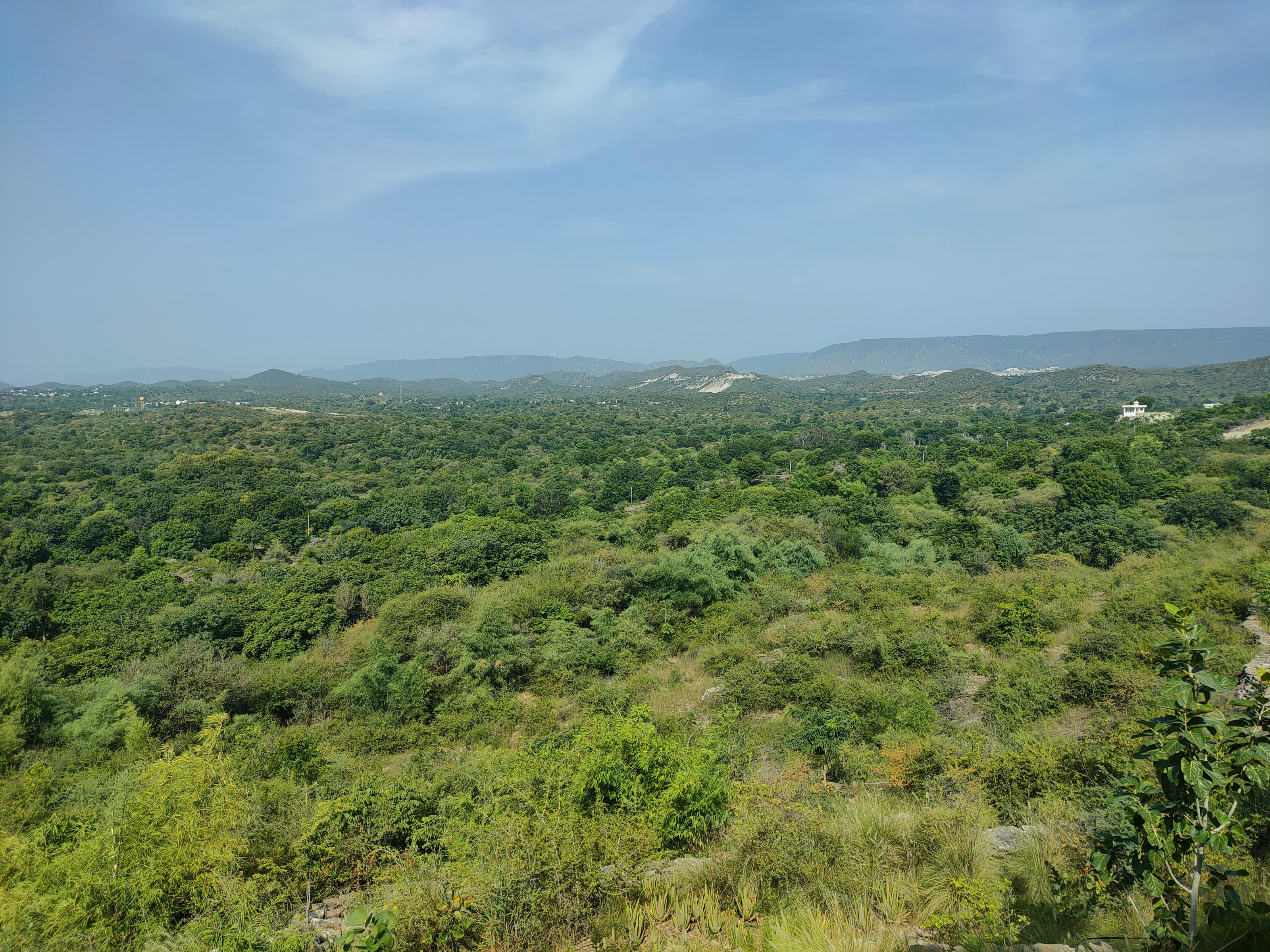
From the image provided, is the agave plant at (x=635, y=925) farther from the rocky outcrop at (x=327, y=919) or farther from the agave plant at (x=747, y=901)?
the rocky outcrop at (x=327, y=919)

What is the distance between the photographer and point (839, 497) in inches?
1513

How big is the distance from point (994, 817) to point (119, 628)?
28.4m

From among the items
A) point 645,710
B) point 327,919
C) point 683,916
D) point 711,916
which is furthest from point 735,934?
point 645,710

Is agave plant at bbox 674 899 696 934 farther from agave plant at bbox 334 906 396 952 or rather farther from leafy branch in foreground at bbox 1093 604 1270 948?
leafy branch in foreground at bbox 1093 604 1270 948

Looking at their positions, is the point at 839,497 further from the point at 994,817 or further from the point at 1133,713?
the point at 994,817

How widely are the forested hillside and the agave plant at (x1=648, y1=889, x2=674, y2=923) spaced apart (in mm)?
44

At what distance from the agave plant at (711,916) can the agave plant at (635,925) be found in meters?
0.50

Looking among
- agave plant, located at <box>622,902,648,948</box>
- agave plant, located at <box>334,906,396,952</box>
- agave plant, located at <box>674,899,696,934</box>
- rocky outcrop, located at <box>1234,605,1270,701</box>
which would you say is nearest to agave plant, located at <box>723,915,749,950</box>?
agave plant, located at <box>674,899,696,934</box>

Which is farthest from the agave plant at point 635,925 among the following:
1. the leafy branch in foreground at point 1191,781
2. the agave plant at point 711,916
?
the leafy branch in foreground at point 1191,781

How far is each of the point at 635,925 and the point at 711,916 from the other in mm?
691

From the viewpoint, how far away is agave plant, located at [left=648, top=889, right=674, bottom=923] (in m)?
5.33

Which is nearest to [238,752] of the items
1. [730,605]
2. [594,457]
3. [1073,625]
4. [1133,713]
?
[730,605]

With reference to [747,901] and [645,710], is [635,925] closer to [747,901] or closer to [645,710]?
[747,901]

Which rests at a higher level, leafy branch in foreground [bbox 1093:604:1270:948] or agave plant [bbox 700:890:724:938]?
leafy branch in foreground [bbox 1093:604:1270:948]
